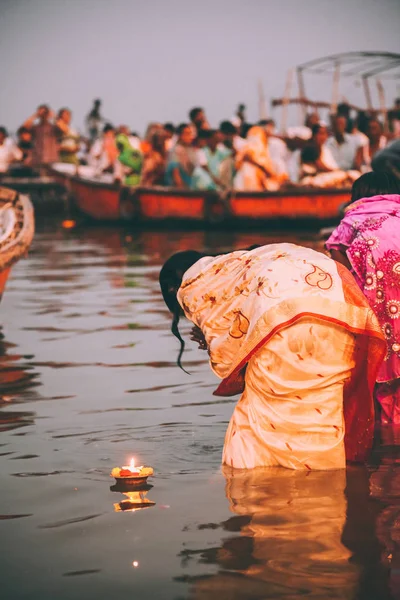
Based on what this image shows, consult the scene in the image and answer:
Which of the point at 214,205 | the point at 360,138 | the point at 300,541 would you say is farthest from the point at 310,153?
the point at 300,541

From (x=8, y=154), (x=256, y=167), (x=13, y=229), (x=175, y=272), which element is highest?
(x=175, y=272)

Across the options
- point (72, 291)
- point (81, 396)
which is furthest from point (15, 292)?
point (81, 396)

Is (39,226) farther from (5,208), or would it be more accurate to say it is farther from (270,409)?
(270,409)

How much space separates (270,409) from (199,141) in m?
15.2

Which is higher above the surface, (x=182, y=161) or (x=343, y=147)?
(x=343, y=147)

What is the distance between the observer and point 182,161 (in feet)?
64.8

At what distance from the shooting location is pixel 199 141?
765 inches

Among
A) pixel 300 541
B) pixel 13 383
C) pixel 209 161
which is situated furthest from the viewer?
pixel 209 161

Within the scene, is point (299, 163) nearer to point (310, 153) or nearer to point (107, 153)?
point (310, 153)

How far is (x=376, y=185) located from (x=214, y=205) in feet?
43.7

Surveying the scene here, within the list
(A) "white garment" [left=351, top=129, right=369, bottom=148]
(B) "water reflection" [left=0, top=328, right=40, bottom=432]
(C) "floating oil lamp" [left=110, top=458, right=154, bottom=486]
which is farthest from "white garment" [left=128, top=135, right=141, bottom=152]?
(C) "floating oil lamp" [left=110, top=458, right=154, bottom=486]

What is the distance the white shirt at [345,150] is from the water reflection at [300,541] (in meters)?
14.2

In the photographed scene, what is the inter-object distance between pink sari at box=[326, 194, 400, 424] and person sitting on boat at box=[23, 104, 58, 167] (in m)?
20.3

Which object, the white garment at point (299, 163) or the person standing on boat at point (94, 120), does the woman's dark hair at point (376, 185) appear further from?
the person standing on boat at point (94, 120)
